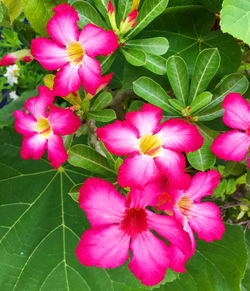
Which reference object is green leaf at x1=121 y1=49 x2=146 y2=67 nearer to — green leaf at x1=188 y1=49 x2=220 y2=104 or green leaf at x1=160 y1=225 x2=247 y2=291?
green leaf at x1=188 y1=49 x2=220 y2=104

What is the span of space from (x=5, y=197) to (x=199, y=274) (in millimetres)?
506

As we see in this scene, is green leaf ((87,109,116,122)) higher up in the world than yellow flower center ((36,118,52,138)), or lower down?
higher up

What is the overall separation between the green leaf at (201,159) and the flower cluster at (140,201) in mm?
80

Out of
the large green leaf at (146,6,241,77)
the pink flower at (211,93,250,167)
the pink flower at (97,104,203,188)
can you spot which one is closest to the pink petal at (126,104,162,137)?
the pink flower at (97,104,203,188)

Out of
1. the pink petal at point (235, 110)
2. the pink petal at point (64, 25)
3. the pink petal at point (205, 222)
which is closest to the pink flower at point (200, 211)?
the pink petal at point (205, 222)

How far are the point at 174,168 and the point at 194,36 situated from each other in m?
0.35

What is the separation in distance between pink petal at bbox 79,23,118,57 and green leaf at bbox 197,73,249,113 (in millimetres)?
209

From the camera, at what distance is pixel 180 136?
0.63 metres

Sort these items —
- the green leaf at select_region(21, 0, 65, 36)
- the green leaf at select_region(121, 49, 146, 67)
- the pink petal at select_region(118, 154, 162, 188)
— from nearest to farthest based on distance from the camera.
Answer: the pink petal at select_region(118, 154, 162, 188), the green leaf at select_region(121, 49, 146, 67), the green leaf at select_region(21, 0, 65, 36)

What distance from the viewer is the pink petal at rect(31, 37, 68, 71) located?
677 millimetres

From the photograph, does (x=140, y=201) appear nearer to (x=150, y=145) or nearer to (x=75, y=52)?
(x=150, y=145)

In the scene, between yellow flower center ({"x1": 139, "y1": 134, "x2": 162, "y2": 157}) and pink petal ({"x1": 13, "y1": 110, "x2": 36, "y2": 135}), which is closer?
yellow flower center ({"x1": 139, "y1": 134, "x2": 162, "y2": 157})

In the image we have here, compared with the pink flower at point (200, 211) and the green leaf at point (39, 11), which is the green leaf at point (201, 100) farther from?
the green leaf at point (39, 11)

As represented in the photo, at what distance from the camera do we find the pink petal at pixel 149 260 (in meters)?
0.61
